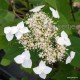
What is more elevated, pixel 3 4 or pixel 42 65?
pixel 3 4

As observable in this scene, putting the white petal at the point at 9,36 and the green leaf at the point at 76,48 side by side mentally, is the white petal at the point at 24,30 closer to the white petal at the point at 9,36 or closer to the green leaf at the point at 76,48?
Result: the white petal at the point at 9,36

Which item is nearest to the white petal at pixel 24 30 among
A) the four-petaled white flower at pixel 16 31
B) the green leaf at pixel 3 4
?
the four-petaled white flower at pixel 16 31

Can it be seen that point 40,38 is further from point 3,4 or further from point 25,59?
point 3,4

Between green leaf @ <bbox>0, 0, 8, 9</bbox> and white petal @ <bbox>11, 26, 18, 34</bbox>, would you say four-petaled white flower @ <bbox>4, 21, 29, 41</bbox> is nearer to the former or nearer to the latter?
white petal @ <bbox>11, 26, 18, 34</bbox>

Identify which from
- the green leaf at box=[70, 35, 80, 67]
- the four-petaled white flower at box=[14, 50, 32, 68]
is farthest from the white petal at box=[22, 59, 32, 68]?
the green leaf at box=[70, 35, 80, 67]

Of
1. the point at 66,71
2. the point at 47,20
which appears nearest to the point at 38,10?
the point at 47,20

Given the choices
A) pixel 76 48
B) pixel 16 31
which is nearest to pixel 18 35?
pixel 16 31

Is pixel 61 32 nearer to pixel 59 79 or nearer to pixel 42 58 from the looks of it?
pixel 42 58
